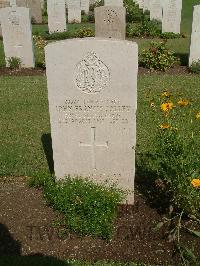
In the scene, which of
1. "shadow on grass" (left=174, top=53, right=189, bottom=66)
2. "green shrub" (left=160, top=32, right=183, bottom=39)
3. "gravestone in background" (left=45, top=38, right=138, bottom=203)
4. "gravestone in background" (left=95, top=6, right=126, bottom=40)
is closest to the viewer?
"gravestone in background" (left=45, top=38, right=138, bottom=203)

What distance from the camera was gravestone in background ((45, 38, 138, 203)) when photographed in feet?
13.2

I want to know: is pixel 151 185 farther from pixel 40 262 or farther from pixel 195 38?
pixel 195 38

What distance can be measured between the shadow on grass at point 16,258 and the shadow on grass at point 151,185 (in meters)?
1.40

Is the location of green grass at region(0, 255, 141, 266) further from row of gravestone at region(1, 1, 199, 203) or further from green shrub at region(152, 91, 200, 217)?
row of gravestone at region(1, 1, 199, 203)

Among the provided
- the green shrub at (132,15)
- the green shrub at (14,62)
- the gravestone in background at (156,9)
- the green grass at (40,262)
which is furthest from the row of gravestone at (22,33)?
the green grass at (40,262)

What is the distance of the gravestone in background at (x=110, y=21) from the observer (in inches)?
476

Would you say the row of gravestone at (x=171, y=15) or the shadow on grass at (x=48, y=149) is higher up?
the row of gravestone at (x=171, y=15)

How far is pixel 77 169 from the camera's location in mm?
4660

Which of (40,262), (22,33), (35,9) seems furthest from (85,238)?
(35,9)

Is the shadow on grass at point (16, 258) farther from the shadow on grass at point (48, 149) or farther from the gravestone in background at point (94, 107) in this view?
the shadow on grass at point (48, 149)

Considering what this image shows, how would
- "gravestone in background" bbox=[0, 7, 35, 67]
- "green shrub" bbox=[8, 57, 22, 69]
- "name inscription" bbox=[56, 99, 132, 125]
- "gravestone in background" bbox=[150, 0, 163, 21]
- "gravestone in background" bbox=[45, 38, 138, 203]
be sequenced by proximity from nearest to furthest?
"gravestone in background" bbox=[45, 38, 138, 203] → "name inscription" bbox=[56, 99, 132, 125] → "gravestone in background" bbox=[0, 7, 35, 67] → "green shrub" bbox=[8, 57, 22, 69] → "gravestone in background" bbox=[150, 0, 163, 21]

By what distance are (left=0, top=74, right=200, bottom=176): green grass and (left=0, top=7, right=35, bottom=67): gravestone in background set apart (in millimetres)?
1367

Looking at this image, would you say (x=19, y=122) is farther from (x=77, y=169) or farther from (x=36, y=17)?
(x=36, y=17)

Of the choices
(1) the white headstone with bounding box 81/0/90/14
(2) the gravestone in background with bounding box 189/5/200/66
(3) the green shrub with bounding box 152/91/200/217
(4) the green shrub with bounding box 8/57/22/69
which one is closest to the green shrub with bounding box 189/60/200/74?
(2) the gravestone in background with bounding box 189/5/200/66
